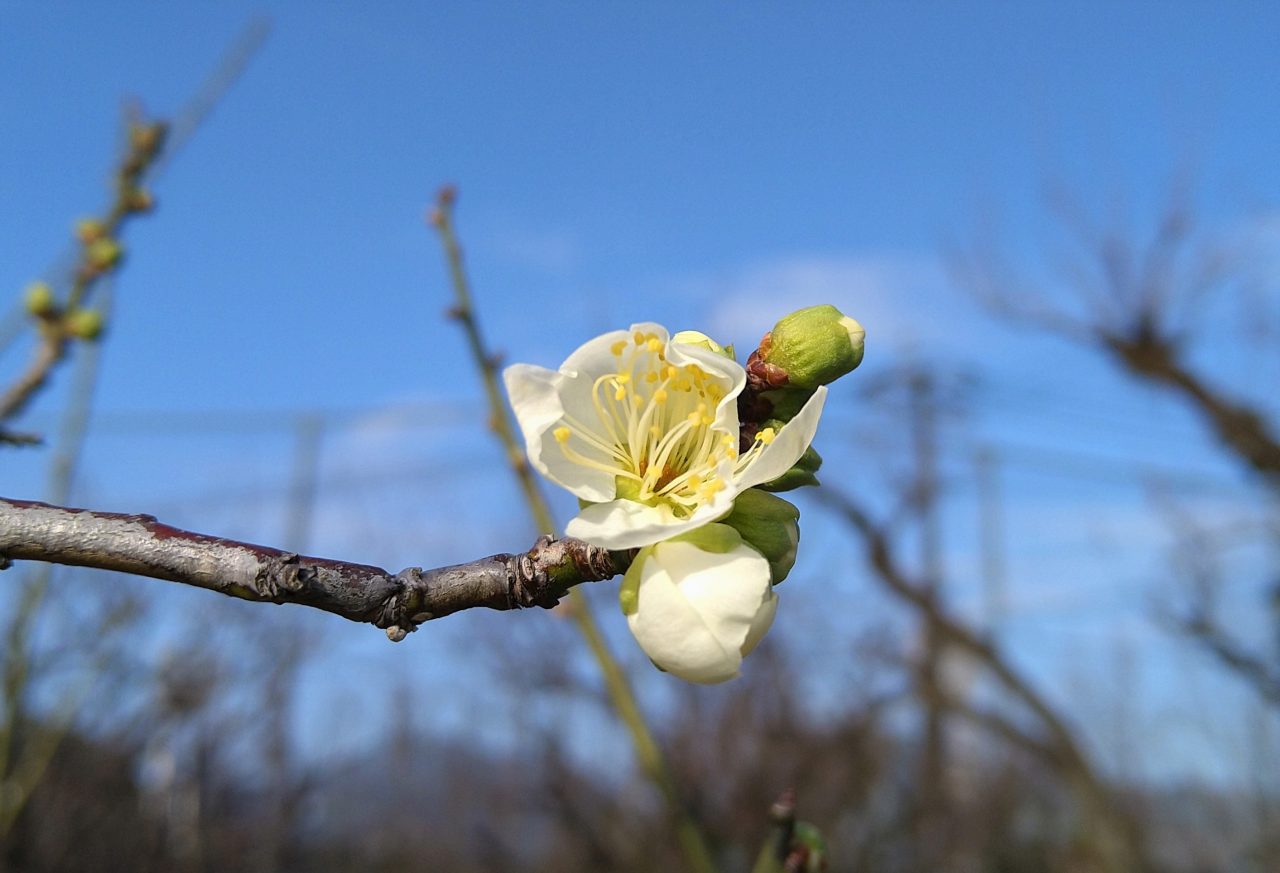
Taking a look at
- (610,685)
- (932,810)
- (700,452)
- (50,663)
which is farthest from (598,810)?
(700,452)

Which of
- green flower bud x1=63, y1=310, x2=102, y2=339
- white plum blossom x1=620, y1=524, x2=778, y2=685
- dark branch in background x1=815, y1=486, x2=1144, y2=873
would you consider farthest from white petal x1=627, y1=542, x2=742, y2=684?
dark branch in background x1=815, y1=486, x2=1144, y2=873

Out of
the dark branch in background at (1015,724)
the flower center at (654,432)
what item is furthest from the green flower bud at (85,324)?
the dark branch in background at (1015,724)

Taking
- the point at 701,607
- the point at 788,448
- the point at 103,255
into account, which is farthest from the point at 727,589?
the point at 103,255

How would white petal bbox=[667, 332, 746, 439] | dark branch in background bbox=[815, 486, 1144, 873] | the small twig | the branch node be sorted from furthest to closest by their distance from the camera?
dark branch in background bbox=[815, 486, 1144, 873], the small twig, white petal bbox=[667, 332, 746, 439], the branch node

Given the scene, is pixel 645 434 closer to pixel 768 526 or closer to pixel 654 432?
pixel 654 432

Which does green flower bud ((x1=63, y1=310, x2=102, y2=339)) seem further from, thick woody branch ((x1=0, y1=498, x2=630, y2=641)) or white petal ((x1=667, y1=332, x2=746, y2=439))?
white petal ((x1=667, y1=332, x2=746, y2=439))

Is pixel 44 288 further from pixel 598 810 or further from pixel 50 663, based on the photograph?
pixel 598 810

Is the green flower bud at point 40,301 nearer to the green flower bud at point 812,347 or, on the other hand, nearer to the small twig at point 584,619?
the small twig at point 584,619
